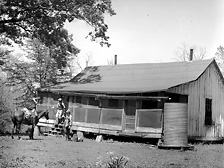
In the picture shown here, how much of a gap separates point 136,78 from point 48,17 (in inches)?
251

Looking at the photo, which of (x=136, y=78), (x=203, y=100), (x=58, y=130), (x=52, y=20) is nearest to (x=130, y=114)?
(x=136, y=78)

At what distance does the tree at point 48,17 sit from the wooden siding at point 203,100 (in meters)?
4.96

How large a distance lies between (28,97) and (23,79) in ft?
5.67

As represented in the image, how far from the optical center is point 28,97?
2375 cm

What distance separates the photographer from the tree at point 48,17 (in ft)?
47.3

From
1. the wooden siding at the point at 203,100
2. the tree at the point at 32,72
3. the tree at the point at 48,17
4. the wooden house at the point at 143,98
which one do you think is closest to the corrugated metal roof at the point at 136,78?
the wooden house at the point at 143,98

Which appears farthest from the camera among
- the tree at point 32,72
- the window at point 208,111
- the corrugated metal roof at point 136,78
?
the tree at point 32,72

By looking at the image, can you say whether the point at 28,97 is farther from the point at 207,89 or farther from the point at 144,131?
the point at 207,89

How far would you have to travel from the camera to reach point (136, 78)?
1830 centimetres

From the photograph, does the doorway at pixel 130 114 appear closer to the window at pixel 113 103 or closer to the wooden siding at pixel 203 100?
the window at pixel 113 103

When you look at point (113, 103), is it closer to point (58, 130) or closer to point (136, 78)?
point (136, 78)

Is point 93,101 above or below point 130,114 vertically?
above

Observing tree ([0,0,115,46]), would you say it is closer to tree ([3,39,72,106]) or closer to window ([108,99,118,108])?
window ([108,99,118,108])

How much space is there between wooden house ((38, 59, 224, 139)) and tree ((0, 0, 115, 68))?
339 centimetres
